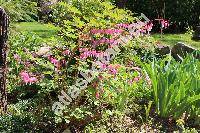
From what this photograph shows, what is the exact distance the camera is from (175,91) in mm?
5621

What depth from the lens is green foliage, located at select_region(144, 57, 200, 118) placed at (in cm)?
564

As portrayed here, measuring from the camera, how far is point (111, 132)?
219 inches

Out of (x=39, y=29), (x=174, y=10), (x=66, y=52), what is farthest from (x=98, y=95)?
(x=174, y=10)

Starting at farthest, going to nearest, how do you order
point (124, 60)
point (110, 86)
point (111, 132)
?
point (124, 60), point (110, 86), point (111, 132)

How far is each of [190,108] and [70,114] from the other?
5.52 feet

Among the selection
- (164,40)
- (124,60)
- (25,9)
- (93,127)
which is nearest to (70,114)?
(93,127)

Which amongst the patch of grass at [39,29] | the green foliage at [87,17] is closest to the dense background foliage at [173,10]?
the patch of grass at [39,29]

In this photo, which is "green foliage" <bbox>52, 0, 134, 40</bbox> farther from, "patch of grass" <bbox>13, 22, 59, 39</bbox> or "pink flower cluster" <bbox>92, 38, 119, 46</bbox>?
"patch of grass" <bbox>13, 22, 59, 39</bbox>

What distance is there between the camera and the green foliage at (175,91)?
564 cm

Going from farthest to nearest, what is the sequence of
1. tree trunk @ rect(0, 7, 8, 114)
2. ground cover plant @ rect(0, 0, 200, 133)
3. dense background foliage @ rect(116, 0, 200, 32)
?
dense background foliage @ rect(116, 0, 200, 32)
tree trunk @ rect(0, 7, 8, 114)
ground cover plant @ rect(0, 0, 200, 133)

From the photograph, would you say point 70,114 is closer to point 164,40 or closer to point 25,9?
point 25,9

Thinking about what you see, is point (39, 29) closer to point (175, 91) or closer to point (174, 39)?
point (174, 39)

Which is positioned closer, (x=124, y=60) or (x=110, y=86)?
(x=110, y=86)

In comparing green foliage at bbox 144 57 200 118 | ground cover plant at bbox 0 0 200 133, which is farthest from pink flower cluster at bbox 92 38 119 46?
green foliage at bbox 144 57 200 118
